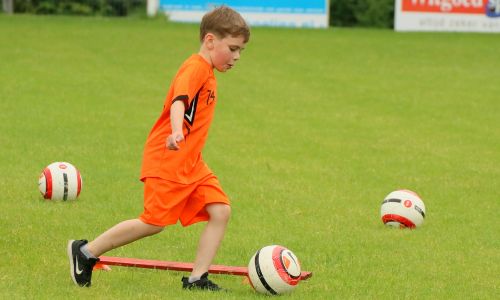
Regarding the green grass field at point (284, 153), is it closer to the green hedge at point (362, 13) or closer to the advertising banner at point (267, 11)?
the advertising banner at point (267, 11)

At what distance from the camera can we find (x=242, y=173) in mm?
13094

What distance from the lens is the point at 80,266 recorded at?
7.38 meters

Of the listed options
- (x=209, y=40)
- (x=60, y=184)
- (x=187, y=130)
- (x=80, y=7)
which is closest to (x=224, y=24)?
(x=209, y=40)

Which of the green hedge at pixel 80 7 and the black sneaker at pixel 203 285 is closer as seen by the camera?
the black sneaker at pixel 203 285

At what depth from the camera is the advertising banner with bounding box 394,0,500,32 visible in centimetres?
3241

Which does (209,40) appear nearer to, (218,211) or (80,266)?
(218,211)

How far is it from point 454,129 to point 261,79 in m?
6.15

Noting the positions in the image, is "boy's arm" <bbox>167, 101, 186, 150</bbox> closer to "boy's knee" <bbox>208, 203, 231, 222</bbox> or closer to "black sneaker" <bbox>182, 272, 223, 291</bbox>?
"boy's knee" <bbox>208, 203, 231, 222</bbox>

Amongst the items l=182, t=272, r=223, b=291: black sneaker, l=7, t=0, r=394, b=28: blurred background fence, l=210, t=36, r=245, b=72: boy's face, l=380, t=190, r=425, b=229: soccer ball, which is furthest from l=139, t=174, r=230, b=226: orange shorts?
l=7, t=0, r=394, b=28: blurred background fence

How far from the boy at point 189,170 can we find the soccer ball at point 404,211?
285 centimetres

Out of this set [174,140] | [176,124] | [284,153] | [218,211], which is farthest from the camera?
[284,153]

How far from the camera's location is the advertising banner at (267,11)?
107ft

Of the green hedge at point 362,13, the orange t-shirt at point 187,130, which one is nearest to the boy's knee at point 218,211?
the orange t-shirt at point 187,130

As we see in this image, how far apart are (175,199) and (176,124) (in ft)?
1.97
